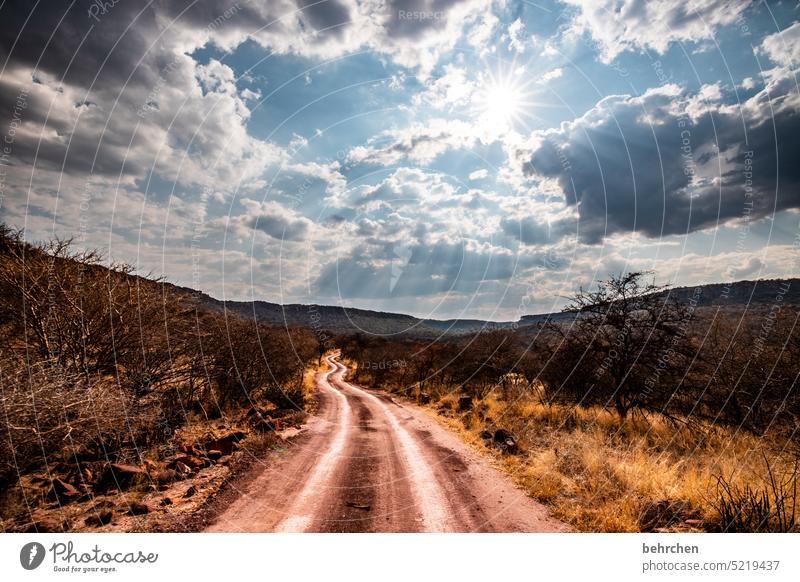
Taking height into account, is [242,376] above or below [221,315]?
below

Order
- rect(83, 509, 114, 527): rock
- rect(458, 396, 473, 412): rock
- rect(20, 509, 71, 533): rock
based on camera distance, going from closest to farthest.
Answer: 1. rect(20, 509, 71, 533): rock
2. rect(83, 509, 114, 527): rock
3. rect(458, 396, 473, 412): rock

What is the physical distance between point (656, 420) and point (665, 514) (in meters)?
9.57

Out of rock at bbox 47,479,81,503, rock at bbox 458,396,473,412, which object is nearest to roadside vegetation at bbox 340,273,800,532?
rock at bbox 458,396,473,412

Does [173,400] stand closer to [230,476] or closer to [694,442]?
[230,476]

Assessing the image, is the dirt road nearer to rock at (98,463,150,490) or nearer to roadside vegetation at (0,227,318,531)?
roadside vegetation at (0,227,318,531)

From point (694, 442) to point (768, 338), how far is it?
16.3ft

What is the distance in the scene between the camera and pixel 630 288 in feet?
50.0

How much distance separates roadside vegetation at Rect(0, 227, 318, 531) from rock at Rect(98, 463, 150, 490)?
2 centimetres

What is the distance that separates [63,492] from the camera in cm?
712

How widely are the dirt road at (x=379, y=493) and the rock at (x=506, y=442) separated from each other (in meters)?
1.18

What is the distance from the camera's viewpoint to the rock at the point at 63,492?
7016mm

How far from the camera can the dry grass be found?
23.1 feet
